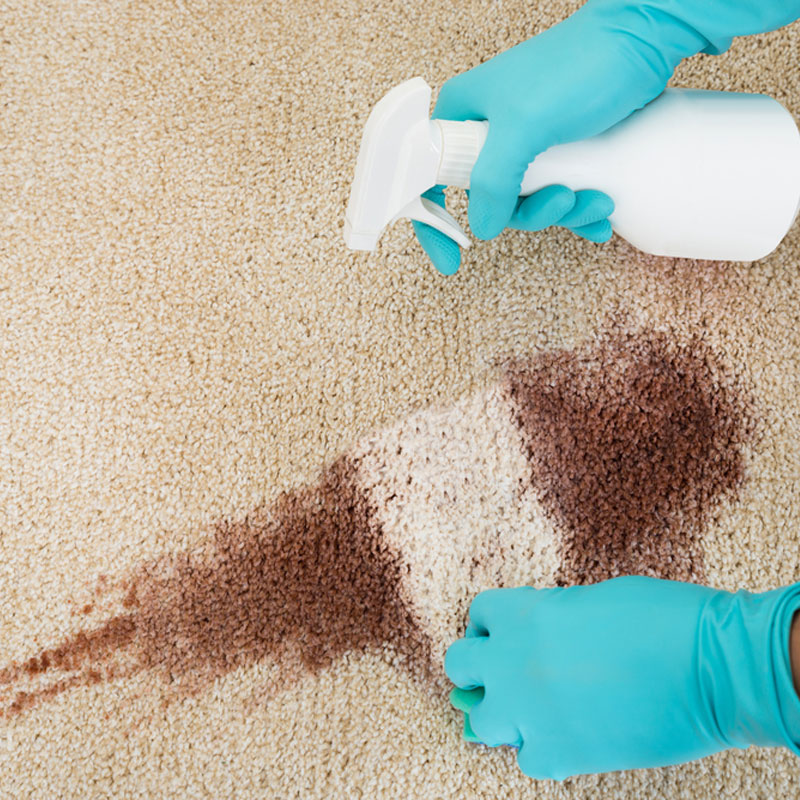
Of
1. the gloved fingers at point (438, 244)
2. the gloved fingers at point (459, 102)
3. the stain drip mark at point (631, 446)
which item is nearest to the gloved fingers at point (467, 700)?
the stain drip mark at point (631, 446)

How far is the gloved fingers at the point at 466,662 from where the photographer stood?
601 millimetres

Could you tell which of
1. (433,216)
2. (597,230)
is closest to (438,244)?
(433,216)

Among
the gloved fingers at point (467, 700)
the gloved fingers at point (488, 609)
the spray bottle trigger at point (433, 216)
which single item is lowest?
the gloved fingers at point (467, 700)

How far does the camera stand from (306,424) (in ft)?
2.26

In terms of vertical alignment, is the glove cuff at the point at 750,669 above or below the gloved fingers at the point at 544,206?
below

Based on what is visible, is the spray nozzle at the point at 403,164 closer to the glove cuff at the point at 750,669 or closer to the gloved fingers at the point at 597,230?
the gloved fingers at the point at 597,230

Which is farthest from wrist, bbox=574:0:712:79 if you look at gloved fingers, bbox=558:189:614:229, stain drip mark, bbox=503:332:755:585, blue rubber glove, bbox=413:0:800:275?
stain drip mark, bbox=503:332:755:585

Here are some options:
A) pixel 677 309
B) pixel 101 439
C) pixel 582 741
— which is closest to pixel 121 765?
pixel 101 439

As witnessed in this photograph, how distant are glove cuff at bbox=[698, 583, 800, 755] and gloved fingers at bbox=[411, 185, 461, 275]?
34 cm

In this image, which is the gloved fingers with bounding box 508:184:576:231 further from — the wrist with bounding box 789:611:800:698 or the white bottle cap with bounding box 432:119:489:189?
the wrist with bounding box 789:611:800:698

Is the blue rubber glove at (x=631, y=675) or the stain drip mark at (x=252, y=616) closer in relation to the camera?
the blue rubber glove at (x=631, y=675)

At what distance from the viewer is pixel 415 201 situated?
59 cm

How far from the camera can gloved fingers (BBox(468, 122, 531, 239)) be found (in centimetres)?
57

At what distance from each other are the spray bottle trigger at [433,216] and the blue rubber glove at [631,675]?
0.30 metres
